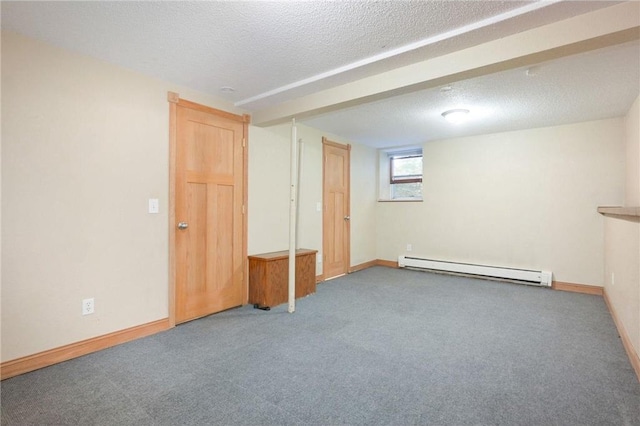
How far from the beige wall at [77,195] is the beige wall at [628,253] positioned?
382 centimetres

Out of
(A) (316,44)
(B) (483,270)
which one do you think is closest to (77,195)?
(A) (316,44)

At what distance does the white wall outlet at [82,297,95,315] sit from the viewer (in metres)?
2.48

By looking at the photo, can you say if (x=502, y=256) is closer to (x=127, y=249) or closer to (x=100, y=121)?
(x=127, y=249)

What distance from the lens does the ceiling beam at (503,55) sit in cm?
180

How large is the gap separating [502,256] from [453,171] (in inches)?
61.5

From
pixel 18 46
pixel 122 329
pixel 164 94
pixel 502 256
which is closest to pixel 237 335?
pixel 122 329

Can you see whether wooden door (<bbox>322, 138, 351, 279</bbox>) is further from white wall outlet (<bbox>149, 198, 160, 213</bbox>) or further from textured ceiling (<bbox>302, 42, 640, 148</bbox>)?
white wall outlet (<bbox>149, 198, 160, 213</bbox>)

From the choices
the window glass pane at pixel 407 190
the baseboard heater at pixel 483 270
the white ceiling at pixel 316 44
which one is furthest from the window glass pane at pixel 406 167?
the white ceiling at pixel 316 44

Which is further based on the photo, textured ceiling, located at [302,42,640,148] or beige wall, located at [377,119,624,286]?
beige wall, located at [377,119,624,286]

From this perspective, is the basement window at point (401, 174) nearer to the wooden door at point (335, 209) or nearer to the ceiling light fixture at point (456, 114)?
the wooden door at point (335, 209)

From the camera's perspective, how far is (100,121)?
2564mm

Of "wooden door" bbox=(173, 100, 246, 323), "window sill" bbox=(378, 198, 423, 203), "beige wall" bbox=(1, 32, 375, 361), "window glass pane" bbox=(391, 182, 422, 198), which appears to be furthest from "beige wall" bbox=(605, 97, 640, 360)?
"beige wall" bbox=(1, 32, 375, 361)

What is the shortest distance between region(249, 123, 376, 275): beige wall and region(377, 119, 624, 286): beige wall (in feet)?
2.64

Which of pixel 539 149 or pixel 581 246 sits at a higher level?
pixel 539 149
